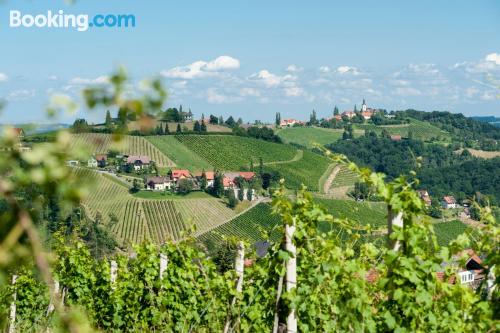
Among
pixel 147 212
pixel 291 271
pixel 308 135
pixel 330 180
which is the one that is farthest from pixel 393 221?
pixel 308 135

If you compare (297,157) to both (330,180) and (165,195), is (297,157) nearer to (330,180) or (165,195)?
(330,180)

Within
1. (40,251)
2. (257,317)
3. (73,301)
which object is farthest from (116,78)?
(73,301)

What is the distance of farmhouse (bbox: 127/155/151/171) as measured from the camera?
81625 millimetres

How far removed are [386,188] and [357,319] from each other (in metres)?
0.87

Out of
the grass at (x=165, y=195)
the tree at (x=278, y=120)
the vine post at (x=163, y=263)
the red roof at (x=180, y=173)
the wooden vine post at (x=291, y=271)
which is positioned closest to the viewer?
the wooden vine post at (x=291, y=271)

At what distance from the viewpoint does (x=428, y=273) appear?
12.5 feet

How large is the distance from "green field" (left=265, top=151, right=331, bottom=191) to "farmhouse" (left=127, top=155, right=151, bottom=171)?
612 inches

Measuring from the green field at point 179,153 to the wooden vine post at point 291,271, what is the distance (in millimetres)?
80996

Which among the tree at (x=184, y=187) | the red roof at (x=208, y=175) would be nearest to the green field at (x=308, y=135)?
the red roof at (x=208, y=175)

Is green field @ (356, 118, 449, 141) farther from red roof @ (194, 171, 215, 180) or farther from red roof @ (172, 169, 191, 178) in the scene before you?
red roof @ (172, 169, 191, 178)

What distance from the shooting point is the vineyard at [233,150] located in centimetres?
9144

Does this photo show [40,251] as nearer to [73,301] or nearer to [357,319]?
[357,319]

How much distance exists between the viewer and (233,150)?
95812 mm

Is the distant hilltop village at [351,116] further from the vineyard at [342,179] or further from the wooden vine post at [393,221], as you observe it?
the wooden vine post at [393,221]
